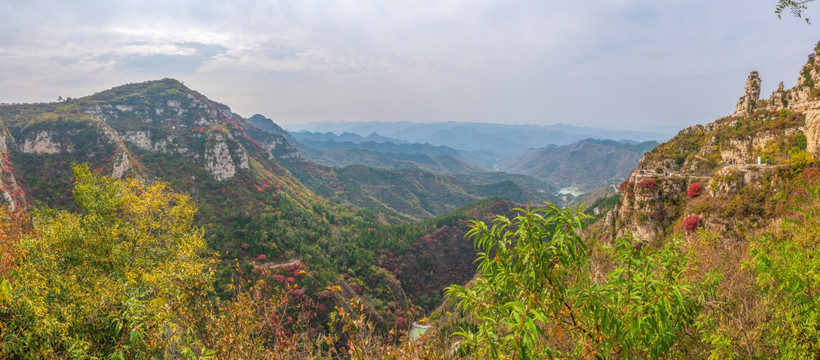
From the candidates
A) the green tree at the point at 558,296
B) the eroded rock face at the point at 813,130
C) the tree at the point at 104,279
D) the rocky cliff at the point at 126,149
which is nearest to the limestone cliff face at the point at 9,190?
the rocky cliff at the point at 126,149

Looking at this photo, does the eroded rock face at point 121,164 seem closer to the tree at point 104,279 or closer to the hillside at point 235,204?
the hillside at point 235,204

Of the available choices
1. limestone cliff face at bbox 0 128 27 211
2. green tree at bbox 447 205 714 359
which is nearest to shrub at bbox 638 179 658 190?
green tree at bbox 447 205 714 359

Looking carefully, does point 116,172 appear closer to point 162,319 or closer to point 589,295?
point 162,319

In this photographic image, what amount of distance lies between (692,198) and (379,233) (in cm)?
8514

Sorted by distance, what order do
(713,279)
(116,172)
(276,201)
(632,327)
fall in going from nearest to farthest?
(632,327), (713,279), (116,172), (276,201)

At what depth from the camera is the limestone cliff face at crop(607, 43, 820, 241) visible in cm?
2844

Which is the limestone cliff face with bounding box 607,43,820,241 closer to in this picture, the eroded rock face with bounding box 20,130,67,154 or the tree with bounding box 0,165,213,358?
the tree with bounding box 0,165,213,358

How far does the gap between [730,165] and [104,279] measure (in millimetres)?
59902

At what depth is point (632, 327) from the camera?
14.0ft

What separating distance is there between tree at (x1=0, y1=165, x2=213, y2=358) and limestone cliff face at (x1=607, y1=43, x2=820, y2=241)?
28.0m

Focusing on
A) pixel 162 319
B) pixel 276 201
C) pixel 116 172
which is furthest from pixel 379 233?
pixel 162 319

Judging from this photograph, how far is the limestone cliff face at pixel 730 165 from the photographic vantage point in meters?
28.4

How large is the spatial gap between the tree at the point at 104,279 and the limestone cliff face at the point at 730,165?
91.8 ft

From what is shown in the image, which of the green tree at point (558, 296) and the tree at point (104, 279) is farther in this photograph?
the tree at point (104, 279)
